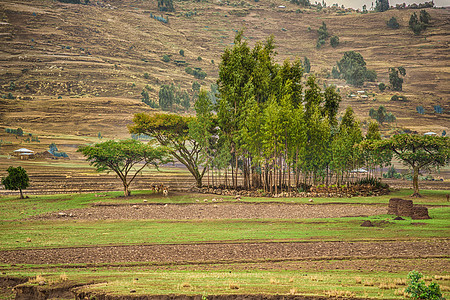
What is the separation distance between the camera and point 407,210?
114 feet

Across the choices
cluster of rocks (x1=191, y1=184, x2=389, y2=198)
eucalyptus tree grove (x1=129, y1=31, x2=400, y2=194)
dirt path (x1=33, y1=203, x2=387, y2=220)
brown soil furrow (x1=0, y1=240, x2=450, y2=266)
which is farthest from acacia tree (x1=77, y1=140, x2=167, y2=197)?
brown soil furrow (x1=0, y1=240, x2=450, y2=266)

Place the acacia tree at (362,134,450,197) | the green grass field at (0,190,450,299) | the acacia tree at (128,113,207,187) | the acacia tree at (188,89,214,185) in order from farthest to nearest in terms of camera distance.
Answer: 1. the acacia tree at (128,113,207,187)
2. the acacia tree at (188,89,214,185)
3. the acacia tree at (362,134,450,197)
4. the green grass field at (0,190,450,299)

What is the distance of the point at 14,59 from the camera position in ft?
637

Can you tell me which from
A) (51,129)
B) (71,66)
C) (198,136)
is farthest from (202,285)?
(71,66)

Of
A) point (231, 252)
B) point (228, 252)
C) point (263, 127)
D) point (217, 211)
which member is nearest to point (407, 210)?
point (217, 211)

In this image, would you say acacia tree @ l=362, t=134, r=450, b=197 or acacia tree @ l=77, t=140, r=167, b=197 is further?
acacia tree @ l=77, t=140, r=167, b=197

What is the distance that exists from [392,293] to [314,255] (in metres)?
8.65

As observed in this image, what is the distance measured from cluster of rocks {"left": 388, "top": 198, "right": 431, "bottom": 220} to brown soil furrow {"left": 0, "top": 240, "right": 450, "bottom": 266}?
8.16 m

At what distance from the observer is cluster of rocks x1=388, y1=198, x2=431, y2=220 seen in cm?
3366

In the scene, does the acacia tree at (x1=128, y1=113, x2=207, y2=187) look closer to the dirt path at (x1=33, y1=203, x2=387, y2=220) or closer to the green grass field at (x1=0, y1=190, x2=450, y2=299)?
the green grass field at (x1=0, y1=190, x2=450, y2=299)

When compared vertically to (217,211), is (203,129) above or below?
above

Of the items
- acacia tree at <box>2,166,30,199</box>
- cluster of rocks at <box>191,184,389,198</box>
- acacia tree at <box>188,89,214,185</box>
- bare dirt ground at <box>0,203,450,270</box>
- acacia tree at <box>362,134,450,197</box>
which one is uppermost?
acacia tree at <box>188,89,214,185</box>

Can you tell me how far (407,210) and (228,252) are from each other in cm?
1709

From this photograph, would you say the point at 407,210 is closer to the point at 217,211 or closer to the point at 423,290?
the point at 217,211
